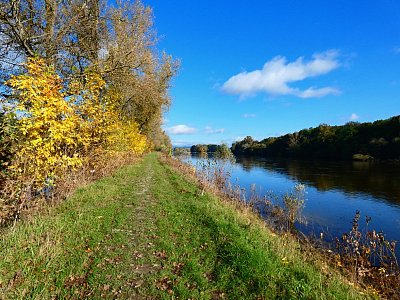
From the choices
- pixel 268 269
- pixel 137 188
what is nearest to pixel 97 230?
pixel 268 269

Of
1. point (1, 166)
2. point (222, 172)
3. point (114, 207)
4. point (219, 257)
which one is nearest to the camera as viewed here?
point (219, 257)

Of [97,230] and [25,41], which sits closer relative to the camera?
[97,230]

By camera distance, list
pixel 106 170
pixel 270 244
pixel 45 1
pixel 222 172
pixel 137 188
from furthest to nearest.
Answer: pixel 222 172
pixel 106 170
pixel 137 188
pixel 45 1
pixel 270 244

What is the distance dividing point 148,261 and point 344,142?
281ft

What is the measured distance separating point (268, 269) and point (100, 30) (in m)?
16.9

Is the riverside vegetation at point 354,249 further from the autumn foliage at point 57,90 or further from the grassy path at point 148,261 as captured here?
the autumn foliage at point 57,90

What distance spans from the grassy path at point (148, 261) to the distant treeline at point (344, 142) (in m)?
69.5

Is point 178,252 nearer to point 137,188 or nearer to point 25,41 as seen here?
point 137,188

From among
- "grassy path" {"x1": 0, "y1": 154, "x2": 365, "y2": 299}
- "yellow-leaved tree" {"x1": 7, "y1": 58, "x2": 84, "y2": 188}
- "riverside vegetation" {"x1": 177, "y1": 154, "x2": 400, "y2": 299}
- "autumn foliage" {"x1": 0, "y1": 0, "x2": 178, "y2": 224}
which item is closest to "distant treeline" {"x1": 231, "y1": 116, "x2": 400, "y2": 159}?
"riverside vegetation" {"x1": 177, "y1": 154, "x2": 400, "y2": 299}

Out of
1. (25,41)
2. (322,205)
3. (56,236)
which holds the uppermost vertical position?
(25,41)

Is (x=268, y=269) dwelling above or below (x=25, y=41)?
below

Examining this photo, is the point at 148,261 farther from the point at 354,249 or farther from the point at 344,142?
the point at 344,142

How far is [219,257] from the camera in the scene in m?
6.81

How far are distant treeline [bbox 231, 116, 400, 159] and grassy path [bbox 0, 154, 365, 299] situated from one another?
69528 millimetres
